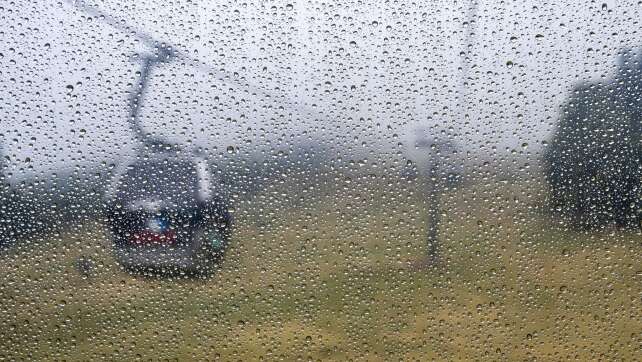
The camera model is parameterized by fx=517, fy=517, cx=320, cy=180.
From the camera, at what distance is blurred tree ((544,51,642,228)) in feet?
2.93

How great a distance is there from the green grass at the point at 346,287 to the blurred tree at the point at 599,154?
41 mm

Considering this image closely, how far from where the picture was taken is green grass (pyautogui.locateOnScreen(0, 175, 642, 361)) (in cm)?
90

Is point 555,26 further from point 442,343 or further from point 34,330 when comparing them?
point 34,330

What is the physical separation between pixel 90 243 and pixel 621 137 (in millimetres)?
934

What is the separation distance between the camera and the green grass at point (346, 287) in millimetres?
898

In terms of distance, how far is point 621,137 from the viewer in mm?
897

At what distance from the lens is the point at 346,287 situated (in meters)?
0.92

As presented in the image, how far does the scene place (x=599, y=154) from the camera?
2.95 ft

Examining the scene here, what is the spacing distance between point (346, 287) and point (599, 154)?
50cm

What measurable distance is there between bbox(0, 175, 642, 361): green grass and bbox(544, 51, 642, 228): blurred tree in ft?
0.13

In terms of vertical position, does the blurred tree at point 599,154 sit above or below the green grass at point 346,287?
above

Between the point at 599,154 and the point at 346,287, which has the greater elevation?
the point at 599,154

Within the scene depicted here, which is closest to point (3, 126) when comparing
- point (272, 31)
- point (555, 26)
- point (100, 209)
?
point (100, 209)

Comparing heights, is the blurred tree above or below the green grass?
above
